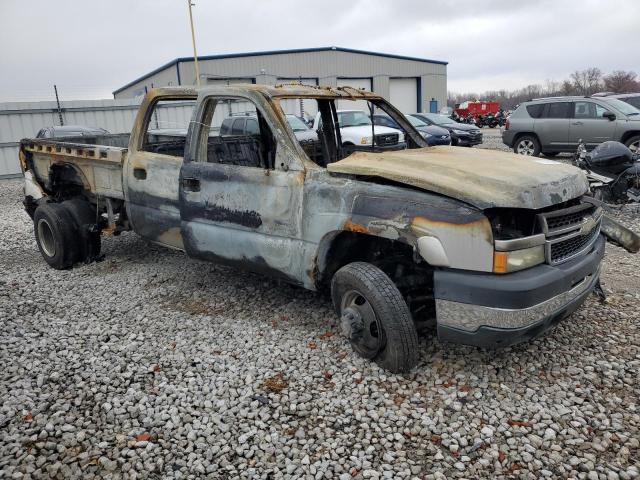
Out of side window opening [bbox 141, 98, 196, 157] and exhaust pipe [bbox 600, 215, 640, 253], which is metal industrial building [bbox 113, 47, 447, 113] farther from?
exhaust pipe [bbox 600, 215, 640, 253]

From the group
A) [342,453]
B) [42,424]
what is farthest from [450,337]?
[42,424]

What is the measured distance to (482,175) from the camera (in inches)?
123

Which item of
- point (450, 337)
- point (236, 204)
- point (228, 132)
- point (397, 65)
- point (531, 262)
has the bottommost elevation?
point (450, 337)

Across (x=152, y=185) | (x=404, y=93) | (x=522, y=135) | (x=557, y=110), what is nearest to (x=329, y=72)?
(x=404, y=93)

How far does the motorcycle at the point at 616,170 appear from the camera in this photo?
757 centimetres

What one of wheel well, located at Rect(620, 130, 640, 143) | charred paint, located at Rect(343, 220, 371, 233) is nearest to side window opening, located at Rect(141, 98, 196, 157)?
charred paint, located at Rect(343, 220, 371, 233)

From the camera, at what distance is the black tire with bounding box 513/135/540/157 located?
13695 millimetres

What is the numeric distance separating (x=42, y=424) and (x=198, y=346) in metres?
1.16

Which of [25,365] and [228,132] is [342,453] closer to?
[25,365]

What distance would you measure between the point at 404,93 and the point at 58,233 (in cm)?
3943

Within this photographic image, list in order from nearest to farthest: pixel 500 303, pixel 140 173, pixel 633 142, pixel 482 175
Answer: pixel 500 303 < pixel 482 175 < pixel 140 173 < pixel 633 142

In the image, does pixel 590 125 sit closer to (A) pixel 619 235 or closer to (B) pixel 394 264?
(A) pixel 619 235

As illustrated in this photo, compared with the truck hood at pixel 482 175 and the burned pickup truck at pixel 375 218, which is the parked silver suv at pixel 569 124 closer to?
the burned pickup truck at pixel 375 218

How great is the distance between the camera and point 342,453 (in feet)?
8.77
